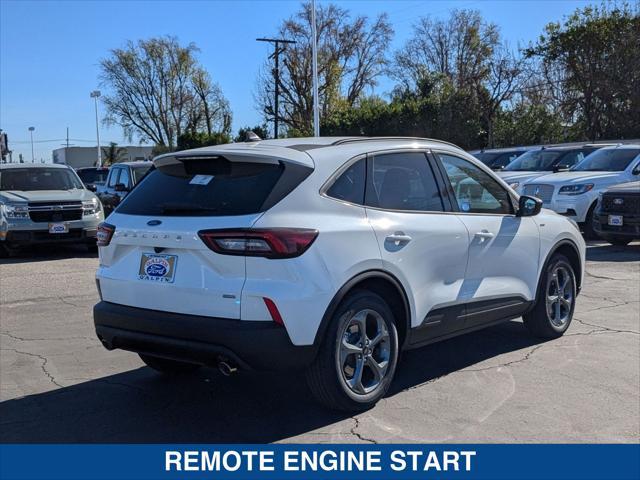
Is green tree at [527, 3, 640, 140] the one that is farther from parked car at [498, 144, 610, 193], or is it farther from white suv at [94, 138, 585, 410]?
white suv at [94, 138, 585, 410]

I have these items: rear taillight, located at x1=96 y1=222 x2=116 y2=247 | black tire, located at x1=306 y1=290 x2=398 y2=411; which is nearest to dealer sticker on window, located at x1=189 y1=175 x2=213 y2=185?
rear taillight, located at x1=96 y1=222 x2=116 y2=247

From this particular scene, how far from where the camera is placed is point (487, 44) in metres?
47.6

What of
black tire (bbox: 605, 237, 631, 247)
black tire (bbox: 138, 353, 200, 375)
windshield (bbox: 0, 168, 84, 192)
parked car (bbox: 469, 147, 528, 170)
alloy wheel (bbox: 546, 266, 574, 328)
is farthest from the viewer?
parked car (bbox: 469, 147, 528, 170)

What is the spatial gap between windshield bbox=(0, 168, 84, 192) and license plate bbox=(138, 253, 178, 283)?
10375 millimetres

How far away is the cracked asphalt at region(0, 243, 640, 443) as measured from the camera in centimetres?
434

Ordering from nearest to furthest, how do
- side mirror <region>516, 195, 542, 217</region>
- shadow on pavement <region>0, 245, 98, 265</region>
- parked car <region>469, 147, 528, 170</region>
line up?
1. side mirror <region>516, 195, 542, 217</region>
2. shadow on pavement <region>0, 245, 98, 265</region>
3. parked car <region>469, 147, 528, 170</region>

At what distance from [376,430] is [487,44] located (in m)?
47.0

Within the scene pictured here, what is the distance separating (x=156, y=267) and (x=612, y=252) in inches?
410

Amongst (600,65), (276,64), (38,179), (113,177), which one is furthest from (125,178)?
(276,64)

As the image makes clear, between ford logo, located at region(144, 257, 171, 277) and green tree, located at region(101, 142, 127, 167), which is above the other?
green tree, located at region(101, 142, 127, 167)

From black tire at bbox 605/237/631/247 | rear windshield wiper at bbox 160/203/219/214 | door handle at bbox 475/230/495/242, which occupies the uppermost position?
rear windshield wiper at bbox 160/203/219/214

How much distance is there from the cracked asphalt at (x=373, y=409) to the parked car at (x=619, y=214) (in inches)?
217

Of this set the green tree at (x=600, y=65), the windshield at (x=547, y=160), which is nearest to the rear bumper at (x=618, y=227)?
the windshield at (x=547, y=160)

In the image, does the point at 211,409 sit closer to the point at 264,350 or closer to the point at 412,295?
the point at 264,350
